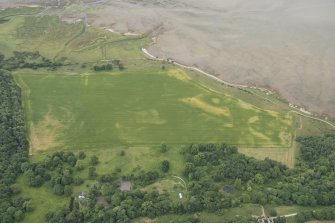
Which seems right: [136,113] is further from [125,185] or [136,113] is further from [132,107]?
[125,185]

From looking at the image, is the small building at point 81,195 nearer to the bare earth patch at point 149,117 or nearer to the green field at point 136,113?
the green field at point 136,113

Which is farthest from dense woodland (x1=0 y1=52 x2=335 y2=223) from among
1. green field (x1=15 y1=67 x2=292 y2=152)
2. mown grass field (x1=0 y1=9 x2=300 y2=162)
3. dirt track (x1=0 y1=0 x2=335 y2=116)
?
dirt track (x1=0 y1=0 x2=335 y2=116)

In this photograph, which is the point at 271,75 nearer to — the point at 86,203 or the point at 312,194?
the point at 312,194

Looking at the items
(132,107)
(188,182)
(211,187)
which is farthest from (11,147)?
(211,187)

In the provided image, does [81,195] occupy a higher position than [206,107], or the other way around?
[206,107]

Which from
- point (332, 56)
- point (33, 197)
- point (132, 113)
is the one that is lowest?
point (33, 197)

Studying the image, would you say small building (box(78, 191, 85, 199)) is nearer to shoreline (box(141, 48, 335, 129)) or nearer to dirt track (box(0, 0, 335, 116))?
shoreline (box(141, 48, 335, 129))

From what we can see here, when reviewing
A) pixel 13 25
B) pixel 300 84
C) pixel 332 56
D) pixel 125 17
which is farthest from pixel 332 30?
pixel 13 25
